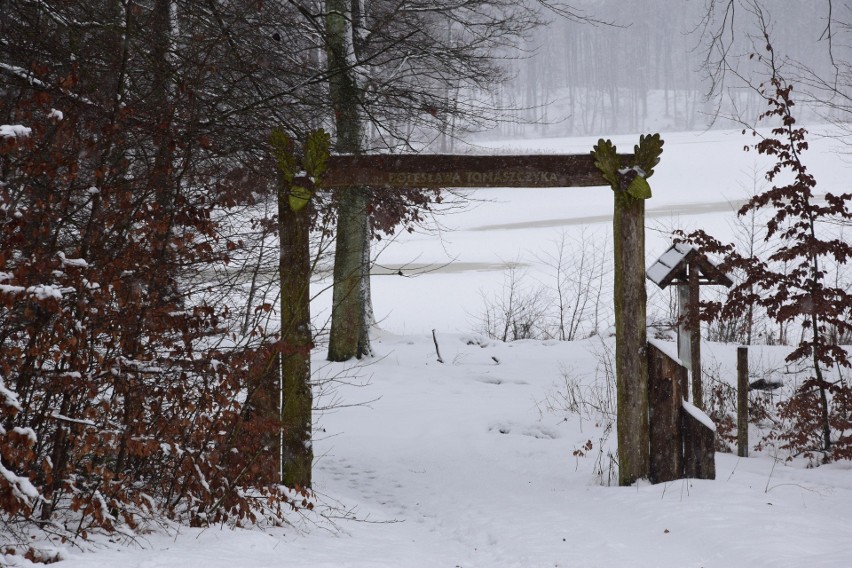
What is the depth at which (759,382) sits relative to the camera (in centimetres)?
1111

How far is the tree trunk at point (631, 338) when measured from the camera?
254 inches

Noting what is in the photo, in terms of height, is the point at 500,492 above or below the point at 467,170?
below

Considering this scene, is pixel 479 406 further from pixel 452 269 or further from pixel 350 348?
pixel 452 269

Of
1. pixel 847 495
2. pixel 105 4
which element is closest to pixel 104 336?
pixel 105 4

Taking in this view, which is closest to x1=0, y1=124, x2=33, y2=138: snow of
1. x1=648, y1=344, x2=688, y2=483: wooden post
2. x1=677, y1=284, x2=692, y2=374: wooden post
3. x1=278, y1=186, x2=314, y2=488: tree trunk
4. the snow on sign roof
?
x1=278, y1=186, x2=314, y2=488: tree trunk

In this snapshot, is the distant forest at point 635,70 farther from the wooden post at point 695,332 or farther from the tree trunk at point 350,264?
the wooden post at point 695,332

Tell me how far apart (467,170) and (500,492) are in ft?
9.61

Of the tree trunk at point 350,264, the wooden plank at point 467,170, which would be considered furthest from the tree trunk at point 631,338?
the tree trunk at point 350,264

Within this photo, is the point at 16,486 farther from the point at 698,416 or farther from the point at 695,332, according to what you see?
the point at 695,332

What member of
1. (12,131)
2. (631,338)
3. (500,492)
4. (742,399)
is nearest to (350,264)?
(500,492)

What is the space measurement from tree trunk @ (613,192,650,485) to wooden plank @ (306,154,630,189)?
41 centimetres

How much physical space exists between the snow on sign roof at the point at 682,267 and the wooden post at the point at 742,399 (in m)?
0.84

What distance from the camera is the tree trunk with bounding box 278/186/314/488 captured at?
6133 millimetres

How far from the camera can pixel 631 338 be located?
6.48 meters
